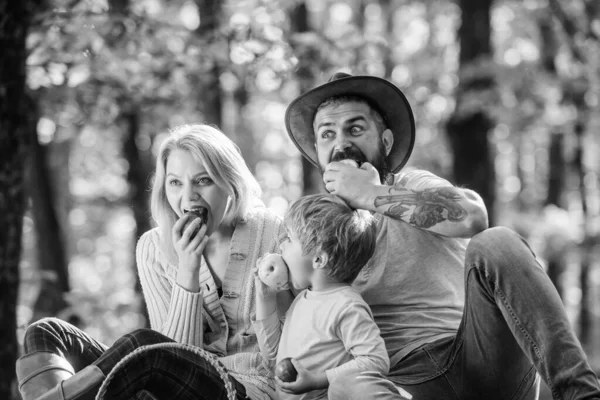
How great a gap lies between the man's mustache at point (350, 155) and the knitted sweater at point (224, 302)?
429 mm

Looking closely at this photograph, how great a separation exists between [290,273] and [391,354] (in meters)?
0.62

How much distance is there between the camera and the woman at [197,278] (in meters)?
3.00

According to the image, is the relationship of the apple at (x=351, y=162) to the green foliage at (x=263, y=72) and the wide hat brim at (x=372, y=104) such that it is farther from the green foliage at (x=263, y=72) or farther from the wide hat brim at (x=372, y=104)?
the green foliage at (x=263, y=72)

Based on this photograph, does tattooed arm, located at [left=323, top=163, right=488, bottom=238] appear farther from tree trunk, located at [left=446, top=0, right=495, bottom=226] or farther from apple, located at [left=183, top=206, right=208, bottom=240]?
tree trunk, located at [left=446, top=0, right=495, bottom=226]

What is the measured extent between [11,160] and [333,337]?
295 cm

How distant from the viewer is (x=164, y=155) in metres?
3.62

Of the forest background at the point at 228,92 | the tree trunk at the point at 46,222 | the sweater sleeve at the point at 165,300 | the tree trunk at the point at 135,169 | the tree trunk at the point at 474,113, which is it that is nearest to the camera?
the sweater sleeve at the point at 165,300

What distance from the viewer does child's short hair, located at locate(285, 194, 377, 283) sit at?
299cm

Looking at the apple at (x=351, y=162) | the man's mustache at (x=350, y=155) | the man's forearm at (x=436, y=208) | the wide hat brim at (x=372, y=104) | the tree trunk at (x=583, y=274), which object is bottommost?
the tree trunk at (x=583, y=274)

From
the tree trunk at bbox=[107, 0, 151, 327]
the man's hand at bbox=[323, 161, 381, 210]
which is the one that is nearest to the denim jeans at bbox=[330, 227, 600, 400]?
the man's hand at bbox=[323, 161, 381, 210]

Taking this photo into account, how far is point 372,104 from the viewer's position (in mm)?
3842

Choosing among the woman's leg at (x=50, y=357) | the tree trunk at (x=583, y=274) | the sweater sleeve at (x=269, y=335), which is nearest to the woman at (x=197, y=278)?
the woman's leg at (x=50, y=357)

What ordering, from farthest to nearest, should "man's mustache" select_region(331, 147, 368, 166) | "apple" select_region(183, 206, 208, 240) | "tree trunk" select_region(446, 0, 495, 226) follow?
"tree trunk" select_region(446, 0, 495, 226), "man's mustache" select_region(331, 147, 368, 166), "apple" select_region(183, 206, 208, 240)

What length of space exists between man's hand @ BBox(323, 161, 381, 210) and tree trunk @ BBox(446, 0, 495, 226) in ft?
18.0
